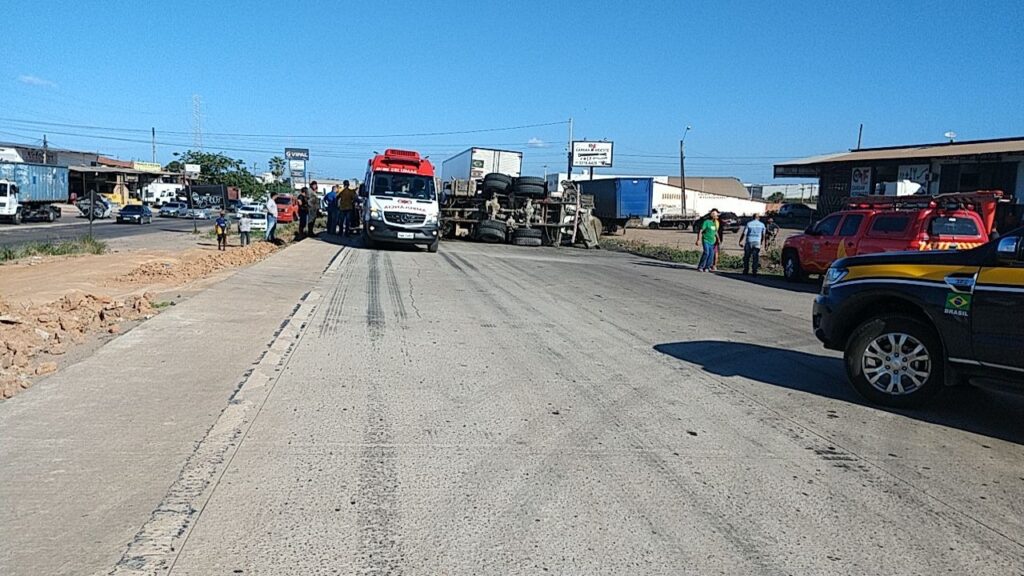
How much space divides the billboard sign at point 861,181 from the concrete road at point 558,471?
35.9 meters

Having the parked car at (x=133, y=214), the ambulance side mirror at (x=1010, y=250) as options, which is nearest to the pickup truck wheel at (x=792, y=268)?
the ambulance side mirror at (x=1010, y=250)

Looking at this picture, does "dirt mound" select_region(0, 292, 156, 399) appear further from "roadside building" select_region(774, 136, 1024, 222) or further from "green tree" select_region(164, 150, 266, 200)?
"green tree" select_region(164, 150, 266, 200)

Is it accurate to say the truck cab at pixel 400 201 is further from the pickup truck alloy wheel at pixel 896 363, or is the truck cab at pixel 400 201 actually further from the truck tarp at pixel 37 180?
the truck tarp at pixel 37 180

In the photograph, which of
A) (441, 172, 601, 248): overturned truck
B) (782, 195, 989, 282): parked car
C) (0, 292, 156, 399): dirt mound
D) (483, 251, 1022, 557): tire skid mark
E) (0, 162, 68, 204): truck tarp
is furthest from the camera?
Answer: (0, 162, 68, 204): truck tarp

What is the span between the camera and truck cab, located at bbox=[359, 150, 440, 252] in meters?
23.4

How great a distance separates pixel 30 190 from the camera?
151ft

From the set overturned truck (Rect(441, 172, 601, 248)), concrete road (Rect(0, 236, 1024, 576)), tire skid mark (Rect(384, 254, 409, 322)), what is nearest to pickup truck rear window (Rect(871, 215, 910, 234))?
concrete road (Rect(0, 236, 1024, 576))

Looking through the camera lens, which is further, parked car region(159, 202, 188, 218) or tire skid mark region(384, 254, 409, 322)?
parked car region(159, 202, 188, 218)

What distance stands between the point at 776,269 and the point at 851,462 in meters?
20.2

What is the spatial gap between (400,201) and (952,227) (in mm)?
14365

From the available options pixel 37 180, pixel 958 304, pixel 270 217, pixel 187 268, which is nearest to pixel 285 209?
pixel 37 180

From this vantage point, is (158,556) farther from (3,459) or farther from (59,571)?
(3,459)

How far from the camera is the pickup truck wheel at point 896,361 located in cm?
669

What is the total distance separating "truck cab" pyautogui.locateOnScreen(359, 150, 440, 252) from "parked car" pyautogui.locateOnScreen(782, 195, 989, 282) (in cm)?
1022
